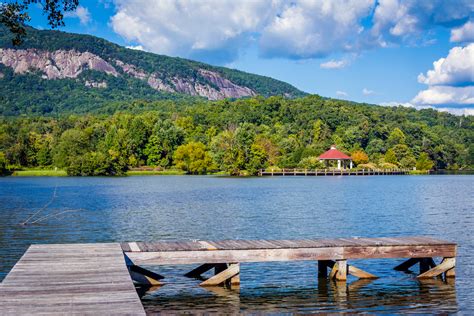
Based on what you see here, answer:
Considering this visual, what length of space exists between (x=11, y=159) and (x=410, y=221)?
3527 inches

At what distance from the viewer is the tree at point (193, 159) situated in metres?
104

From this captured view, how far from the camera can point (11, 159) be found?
10619cm

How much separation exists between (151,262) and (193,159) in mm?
89191

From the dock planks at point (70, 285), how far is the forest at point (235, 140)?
277 ft

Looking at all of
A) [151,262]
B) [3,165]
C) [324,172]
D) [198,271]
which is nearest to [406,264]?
[198,271]

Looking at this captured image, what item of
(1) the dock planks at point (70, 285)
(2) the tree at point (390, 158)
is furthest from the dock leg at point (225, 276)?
(2) the tree at point (390, 158)

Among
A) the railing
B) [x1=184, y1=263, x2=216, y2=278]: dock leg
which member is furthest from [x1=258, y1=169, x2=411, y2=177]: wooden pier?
[x1=184, y1=263, x2=216, y2=278]: dock leg

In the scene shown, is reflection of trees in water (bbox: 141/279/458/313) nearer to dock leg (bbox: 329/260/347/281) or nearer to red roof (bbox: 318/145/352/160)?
dock leg (bbox: 329/260/347/281)

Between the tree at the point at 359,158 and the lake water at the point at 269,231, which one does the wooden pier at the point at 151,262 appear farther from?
the tree at the point at 359,158

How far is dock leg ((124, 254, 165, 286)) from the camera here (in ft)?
51.1

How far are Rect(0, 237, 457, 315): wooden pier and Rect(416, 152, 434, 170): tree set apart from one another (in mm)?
103272

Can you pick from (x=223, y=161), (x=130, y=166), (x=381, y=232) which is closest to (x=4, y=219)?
(x=381, y=232)

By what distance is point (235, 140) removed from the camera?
101 meters

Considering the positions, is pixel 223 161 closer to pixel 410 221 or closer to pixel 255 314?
pixel 410 221
